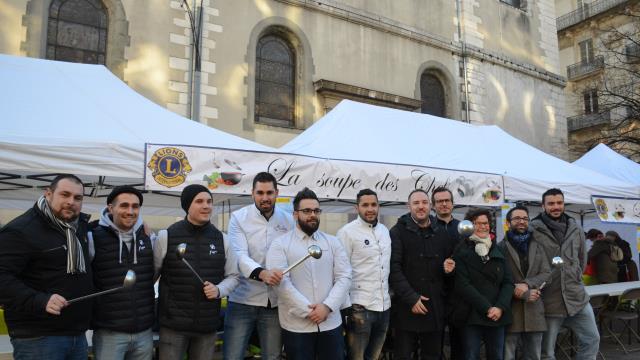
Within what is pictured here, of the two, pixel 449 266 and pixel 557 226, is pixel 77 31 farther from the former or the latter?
pixel 557 226

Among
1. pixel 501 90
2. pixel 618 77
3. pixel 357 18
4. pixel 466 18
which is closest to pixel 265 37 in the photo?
pixel 357 18

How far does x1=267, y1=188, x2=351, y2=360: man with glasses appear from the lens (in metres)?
3.54

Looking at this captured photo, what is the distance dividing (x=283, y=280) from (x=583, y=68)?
3014 centimetres

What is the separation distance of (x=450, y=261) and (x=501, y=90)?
12890 mm

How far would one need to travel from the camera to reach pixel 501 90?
15.7 m

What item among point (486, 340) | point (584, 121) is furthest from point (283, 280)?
point (584, 121)

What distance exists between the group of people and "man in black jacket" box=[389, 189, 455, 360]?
1 cm

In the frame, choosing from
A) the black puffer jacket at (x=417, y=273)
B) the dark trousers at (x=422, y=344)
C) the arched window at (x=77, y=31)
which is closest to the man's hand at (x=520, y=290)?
the black puffer jacket at (x=417, y=273)

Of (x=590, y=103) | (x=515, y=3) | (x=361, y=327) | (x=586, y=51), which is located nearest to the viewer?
(x=361, y=327)

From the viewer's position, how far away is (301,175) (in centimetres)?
506

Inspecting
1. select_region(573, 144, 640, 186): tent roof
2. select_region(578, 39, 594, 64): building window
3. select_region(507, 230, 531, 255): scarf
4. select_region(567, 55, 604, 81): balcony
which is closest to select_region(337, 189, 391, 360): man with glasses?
select_region(507, 230, 531, 255): scarf

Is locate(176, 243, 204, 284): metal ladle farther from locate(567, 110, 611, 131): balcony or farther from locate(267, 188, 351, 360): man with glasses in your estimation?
locate(567, 110, 611, 131): balcony

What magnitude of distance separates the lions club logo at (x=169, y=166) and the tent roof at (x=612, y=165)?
8659 mm

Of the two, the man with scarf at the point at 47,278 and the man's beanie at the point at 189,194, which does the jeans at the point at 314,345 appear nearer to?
the man's beanie at the point at 189,194
